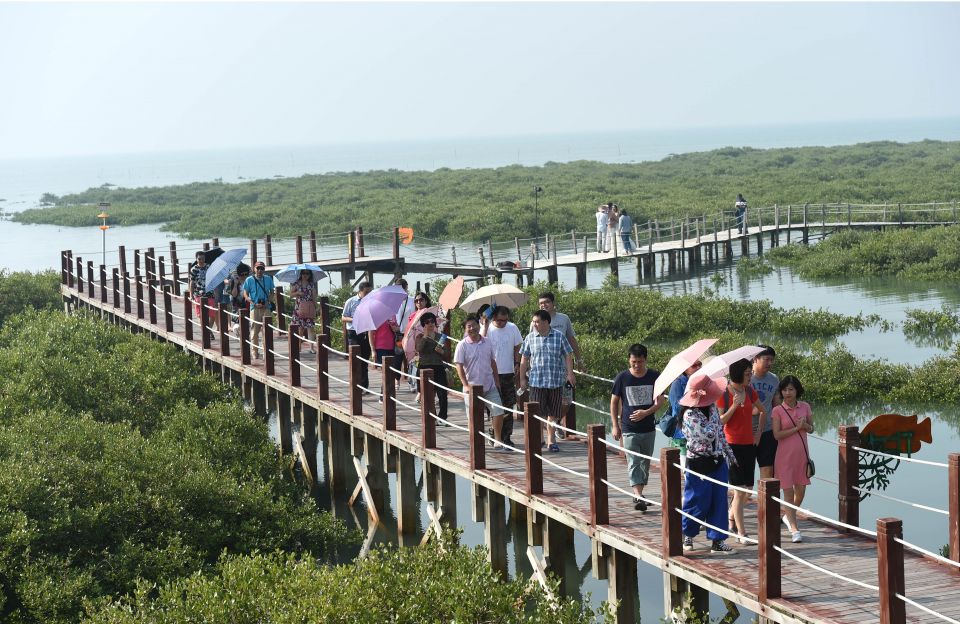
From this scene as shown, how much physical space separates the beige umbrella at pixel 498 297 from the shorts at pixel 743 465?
518 cm

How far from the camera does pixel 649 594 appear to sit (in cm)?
1575

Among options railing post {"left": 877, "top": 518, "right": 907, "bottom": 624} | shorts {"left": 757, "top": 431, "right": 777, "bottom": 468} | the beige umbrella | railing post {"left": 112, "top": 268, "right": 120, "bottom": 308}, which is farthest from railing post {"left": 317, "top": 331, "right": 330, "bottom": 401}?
railing post {"left": 112, "top": 268, "right": 120, "bottom": 308}

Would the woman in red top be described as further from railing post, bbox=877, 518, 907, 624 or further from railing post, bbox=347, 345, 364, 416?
railing post, bbox=347, 345, 364, 416

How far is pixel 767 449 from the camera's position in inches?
450

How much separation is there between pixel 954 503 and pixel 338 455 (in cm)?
1045

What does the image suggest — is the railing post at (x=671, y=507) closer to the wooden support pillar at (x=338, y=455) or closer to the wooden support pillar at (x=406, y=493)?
the wooden support pillar at (x=406, y=493)

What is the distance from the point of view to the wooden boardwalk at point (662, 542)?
952 centimetres

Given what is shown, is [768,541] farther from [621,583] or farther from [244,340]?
[244,340]

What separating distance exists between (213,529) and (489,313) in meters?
3.97

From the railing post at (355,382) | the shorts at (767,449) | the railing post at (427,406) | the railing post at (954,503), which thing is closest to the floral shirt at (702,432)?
the shorts at (767,449)

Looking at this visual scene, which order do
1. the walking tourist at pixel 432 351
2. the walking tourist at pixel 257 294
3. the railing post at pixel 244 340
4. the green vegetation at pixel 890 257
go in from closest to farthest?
the walking tourist at pixel 432 351, the railing post at pixel 244 340, the walking tourist at pixel 257 294, the green vegetation at pixel 890 257

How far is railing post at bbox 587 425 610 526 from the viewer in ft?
37.6

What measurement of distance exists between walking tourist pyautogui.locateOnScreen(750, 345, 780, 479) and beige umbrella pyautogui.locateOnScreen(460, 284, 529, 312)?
4786 millimetres

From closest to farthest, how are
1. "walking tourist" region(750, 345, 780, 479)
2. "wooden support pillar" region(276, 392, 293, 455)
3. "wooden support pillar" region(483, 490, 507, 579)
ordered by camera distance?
"walking tourist" region(750, 345, 780, 479), "wooden support pillar" region(483, 490, 507, 579), "wooden support pillar" region(276, 392, 293, 455)
